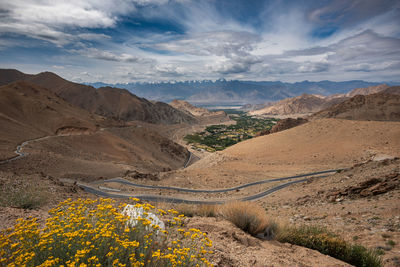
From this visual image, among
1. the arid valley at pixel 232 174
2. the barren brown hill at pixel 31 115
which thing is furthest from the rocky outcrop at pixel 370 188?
the barren brown hill at pixel 31 115

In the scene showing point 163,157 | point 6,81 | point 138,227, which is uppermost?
point 6,81

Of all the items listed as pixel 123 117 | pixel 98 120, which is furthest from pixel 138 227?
pixel 123 117

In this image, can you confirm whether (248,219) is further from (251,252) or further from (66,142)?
(66,142)

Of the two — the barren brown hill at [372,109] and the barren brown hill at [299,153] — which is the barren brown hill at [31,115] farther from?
the barren brown hill at [372,109]

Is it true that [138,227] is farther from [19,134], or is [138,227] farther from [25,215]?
[19,134]

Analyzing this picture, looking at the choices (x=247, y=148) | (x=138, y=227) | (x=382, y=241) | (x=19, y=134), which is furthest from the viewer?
(x=247, y=148)

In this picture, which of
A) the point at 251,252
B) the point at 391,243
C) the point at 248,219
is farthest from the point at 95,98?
the point at 391,243
